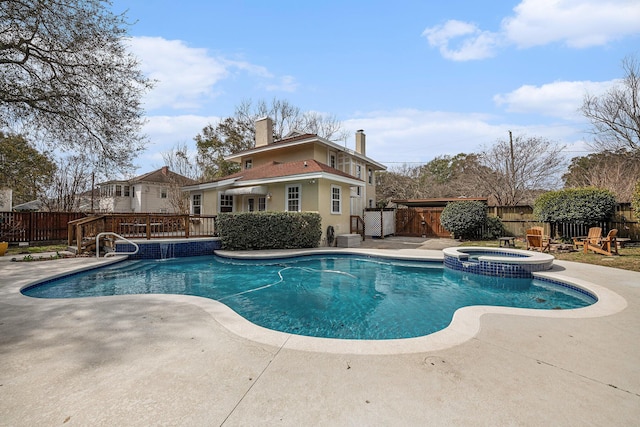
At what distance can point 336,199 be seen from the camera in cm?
1597

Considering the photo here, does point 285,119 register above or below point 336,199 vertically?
above

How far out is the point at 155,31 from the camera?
10031 millimetres

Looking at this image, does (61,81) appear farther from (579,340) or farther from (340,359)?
(579,340)

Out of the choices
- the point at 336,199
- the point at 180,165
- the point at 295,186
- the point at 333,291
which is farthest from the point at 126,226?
the point at 180,165

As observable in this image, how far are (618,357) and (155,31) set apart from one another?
1377cm

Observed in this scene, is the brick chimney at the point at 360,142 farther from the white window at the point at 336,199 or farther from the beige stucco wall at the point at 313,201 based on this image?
the white window at the point at 336,199

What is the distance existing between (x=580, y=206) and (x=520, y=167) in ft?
30.9

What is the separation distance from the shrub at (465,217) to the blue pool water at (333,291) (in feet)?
22.0

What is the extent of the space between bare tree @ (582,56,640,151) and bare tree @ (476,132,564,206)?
10.9 ft

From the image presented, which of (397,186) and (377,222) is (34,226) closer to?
(377,222)

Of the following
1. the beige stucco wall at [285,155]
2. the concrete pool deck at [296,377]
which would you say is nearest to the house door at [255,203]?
the beige stucco wall at [285,155]

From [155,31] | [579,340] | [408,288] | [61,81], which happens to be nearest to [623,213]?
[408,288]

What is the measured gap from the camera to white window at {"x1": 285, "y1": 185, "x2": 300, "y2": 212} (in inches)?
600

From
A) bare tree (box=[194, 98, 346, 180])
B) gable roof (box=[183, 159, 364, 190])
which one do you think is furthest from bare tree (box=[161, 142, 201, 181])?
gable roof (box=[183, 159, 364, 190])
